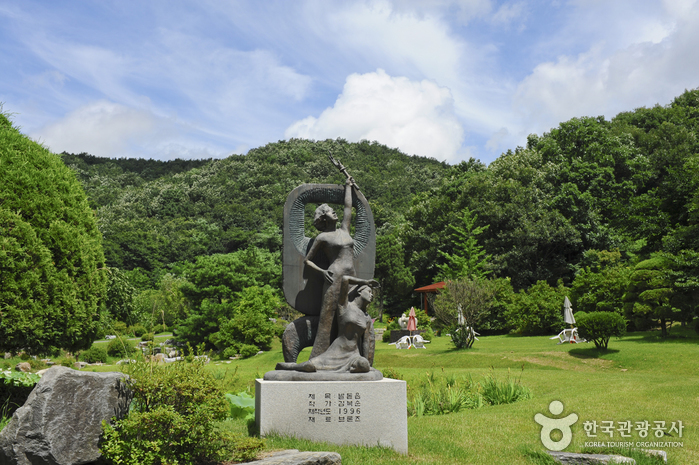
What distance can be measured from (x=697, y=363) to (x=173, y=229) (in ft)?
140

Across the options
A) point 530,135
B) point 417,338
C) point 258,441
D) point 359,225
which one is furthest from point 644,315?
point 530,135

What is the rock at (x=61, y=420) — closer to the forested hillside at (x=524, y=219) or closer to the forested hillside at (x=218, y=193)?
the forested hillside at (x=524, y=219)

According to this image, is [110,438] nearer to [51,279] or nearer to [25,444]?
[25,444]

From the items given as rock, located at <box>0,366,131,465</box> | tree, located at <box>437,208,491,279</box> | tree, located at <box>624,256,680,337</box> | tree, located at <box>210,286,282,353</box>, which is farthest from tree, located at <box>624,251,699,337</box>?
rock, located at <box>0,366,131,465</box>

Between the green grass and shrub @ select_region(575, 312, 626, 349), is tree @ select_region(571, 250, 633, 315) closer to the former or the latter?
the green grass

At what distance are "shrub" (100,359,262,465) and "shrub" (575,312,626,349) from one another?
1252cm

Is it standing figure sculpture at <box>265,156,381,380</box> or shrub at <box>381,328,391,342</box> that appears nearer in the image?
standing figure sculpture at <box>265,156,381,380</box>

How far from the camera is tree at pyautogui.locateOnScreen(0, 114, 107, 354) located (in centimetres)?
709

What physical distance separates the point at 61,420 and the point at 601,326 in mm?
13757

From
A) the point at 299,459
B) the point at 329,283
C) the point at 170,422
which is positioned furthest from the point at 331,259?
the point at 170,422

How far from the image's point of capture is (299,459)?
12.4 ft

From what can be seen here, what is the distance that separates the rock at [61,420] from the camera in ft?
11.8

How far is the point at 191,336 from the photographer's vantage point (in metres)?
23.4

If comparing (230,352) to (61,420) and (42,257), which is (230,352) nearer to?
(42,257)
